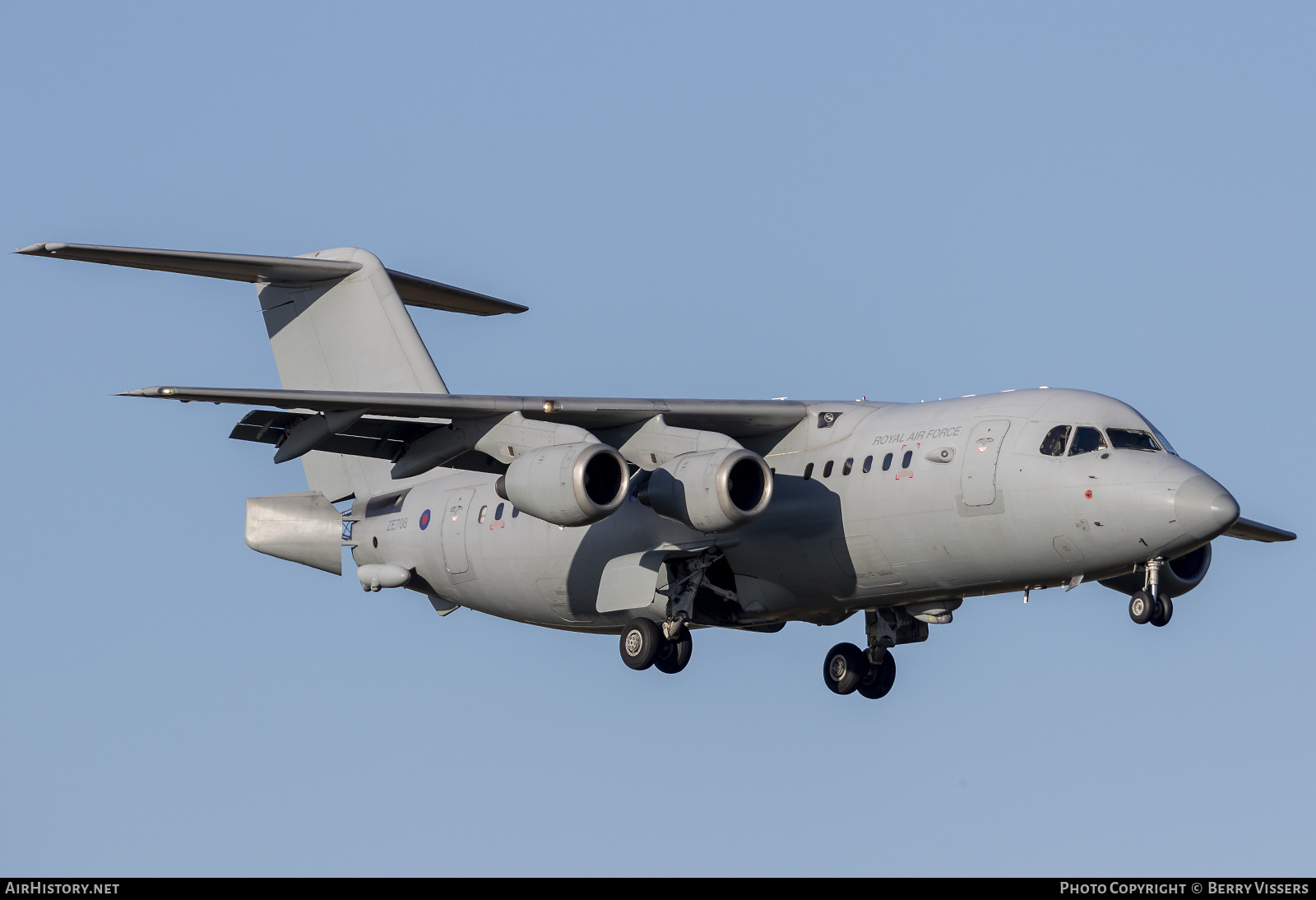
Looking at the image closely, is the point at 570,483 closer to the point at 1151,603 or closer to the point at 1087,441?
the point at 1087,441

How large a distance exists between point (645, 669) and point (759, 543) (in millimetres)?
1827

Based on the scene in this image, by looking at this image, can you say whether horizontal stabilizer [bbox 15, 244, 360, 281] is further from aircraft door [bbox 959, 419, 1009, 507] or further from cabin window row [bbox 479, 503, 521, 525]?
A: aircraft door [bbox 959, 419, 1009, 507]

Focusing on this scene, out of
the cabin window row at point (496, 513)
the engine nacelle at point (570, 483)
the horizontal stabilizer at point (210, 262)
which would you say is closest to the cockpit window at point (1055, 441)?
the engine nacelle at point (570, 483)

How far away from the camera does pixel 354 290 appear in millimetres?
22781

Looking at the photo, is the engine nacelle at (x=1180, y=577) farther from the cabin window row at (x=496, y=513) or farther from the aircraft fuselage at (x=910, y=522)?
the cabin window row at (x=496, y=513)

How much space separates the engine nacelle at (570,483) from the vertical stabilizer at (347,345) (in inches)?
177

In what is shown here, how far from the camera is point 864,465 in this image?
18.4 meters

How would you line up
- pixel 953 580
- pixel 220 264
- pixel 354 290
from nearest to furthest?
pixel 953 580 < pixel 220 264 < pixel 354 290

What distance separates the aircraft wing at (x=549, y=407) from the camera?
1744cm

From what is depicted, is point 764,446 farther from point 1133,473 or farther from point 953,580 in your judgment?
point 1133,473

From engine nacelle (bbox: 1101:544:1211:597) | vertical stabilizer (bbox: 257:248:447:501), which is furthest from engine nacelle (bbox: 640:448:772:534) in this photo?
vertical stabilizer (bbox: 257:248:447:501)

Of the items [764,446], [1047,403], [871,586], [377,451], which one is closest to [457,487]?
[377,451]

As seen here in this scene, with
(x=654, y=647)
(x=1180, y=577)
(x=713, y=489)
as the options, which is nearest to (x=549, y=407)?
(x=713, y=489)

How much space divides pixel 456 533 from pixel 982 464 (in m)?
6.66
